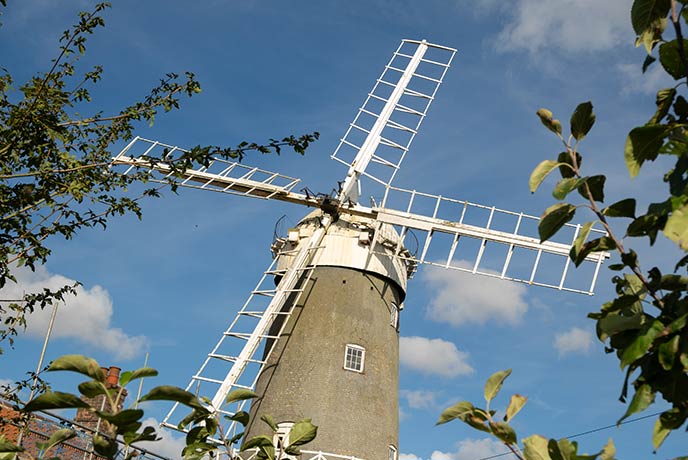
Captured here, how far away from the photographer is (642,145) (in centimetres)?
271

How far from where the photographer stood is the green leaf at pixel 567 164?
3.17 metres

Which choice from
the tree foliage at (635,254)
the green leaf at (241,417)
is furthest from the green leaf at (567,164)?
the green leaf at (241,417)

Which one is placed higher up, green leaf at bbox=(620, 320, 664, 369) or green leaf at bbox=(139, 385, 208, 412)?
green leaf at bbox=(620, 320, 664, 369)

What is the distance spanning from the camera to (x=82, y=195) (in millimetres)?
7375

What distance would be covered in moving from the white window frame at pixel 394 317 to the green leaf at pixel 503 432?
1671cm

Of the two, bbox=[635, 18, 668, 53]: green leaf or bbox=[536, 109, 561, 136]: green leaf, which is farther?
bbox=[536, 109, 561, 136]: green leaf

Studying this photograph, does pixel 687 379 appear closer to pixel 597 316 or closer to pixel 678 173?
pixel 597 316

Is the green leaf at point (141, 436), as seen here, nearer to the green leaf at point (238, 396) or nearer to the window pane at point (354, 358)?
the green leaf at point (238, 396)

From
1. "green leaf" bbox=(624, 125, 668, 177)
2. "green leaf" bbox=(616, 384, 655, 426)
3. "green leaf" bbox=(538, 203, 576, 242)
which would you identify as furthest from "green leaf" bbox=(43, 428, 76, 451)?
"green leaf" bbox=(624, 125, 668, 177)

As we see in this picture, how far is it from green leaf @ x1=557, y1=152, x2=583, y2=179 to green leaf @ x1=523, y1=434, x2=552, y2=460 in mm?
1042

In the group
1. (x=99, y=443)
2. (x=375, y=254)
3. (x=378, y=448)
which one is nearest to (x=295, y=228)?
(x=375, y=254)

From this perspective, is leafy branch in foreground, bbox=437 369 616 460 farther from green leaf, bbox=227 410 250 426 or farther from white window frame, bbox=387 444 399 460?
white window frame, bbox=387 444 399 460

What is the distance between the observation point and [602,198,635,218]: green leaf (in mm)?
2977

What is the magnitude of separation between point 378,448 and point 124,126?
11918mm
